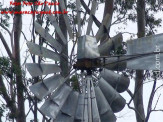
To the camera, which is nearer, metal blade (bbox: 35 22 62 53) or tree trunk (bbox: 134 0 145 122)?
metal blade (bbox: 35 22 62 53)

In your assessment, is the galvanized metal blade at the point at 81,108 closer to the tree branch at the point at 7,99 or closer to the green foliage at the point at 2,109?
the green foliage at the point at 2,109

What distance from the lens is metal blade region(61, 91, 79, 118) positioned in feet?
20.6

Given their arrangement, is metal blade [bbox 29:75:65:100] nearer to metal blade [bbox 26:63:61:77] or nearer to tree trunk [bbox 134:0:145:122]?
metal blade [bbox 26:63:61:77]

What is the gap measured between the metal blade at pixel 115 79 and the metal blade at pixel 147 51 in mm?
536

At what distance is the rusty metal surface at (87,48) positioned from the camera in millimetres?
5945

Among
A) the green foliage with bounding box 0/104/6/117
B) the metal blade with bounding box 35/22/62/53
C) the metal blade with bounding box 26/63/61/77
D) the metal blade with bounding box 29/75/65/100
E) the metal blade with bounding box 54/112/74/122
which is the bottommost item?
the green foliage with bounding box 0/104/6/117

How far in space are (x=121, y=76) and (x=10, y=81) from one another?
7328mm

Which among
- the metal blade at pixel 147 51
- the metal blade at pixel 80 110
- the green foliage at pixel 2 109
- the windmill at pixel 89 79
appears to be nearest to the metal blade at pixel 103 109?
the windmill at pixel 89 79

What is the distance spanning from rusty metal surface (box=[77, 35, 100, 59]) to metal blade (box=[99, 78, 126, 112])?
0.57 meters

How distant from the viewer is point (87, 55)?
5.93 m

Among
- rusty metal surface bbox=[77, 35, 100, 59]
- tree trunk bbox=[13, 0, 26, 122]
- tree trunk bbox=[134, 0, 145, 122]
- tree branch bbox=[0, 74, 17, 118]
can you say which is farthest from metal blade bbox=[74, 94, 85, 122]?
tree branch bbox=[0, 74, 17, 118]

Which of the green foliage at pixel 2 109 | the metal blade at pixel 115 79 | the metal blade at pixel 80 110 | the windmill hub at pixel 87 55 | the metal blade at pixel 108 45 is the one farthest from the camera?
the green foliage at pixel 2 109

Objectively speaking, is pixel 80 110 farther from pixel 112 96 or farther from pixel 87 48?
pixel 87 48

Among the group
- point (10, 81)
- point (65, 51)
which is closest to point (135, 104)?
point (10, 81)
